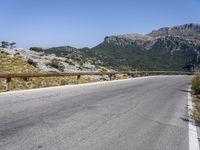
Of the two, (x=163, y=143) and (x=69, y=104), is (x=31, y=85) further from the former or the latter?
(x=163, y=143)

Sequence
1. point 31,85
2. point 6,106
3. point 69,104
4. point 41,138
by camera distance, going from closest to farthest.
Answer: point 41,138 < point 6,106 < point 69,104 < point 31,85

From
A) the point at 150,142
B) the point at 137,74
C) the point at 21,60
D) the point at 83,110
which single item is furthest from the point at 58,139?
the point at 137,74

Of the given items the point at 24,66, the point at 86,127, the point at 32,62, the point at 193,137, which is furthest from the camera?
the point at 32,62

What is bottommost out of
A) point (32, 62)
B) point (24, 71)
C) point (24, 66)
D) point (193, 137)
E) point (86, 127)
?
point (193, 137)

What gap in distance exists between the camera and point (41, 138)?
23.3ft

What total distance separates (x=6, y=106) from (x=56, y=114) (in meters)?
1.88

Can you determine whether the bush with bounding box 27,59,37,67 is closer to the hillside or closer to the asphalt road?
the hillside

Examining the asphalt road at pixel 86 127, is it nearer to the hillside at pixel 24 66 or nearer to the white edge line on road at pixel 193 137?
the white edge line on road at pixel 193 137

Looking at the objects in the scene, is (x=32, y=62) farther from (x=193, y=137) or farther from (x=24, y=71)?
(x=193, y=137)

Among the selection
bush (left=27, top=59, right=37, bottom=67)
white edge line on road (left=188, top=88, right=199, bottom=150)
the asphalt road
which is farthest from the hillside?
white edge line on road (left=188, top=88, right=199, bottom=150)

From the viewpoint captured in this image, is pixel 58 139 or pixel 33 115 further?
pixel 33 115

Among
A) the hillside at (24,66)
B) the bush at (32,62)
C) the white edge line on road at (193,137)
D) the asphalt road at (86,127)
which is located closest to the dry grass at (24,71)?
the hillside at (24,66)

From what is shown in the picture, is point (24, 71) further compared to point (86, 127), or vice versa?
point (24, 71)

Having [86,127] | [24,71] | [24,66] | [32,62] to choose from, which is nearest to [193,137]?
[86,127]
